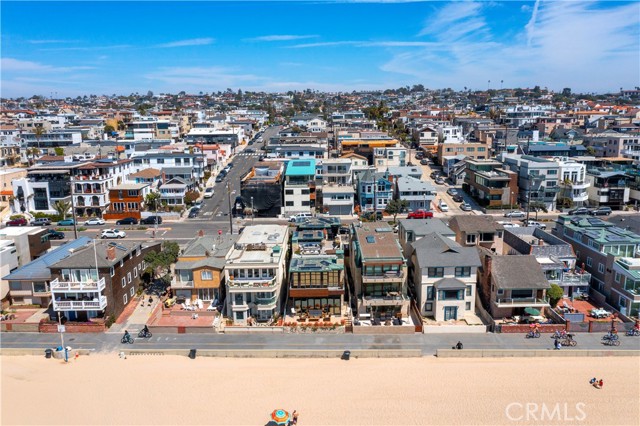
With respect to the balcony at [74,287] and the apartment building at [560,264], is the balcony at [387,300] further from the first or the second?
the balcony at [74,287]

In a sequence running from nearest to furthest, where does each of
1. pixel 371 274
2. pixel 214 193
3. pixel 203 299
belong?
pixel 371 274 < pixel 203 299 < pixel 214 193

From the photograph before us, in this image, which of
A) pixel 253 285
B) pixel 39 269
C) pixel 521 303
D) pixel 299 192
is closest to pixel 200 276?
pixel 253 285

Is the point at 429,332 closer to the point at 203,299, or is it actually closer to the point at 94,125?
the point at 203,299

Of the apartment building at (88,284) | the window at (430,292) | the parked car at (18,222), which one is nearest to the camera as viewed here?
the apartment building at (88,284)

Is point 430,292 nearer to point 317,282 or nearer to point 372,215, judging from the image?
point 317,282

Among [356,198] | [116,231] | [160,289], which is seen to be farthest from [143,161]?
[160,289]

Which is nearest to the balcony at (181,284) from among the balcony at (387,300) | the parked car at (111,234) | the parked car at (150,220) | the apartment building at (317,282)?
the apartment building at (317,282)

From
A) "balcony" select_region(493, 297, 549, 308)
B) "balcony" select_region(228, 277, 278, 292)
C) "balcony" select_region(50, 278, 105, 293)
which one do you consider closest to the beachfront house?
"balcony" select_region(493, 297, 549, 308)
